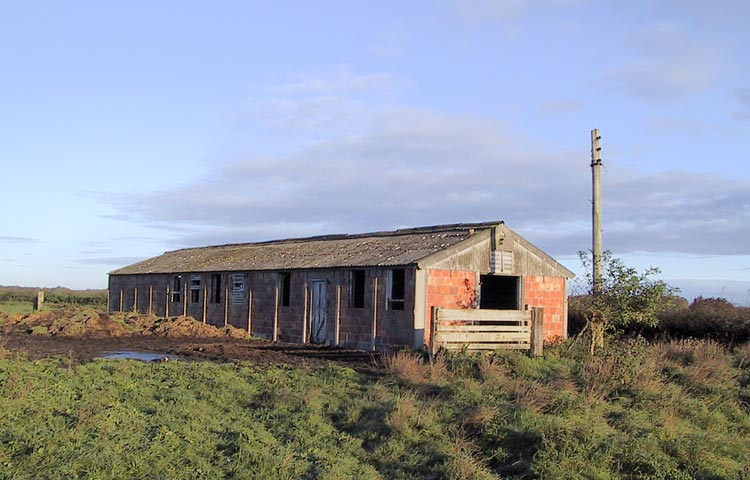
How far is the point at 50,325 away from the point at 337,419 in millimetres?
19354

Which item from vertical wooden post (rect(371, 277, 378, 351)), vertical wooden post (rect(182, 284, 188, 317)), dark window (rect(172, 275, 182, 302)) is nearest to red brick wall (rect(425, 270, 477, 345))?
vertical wooden post (rect(371, 277, 378, 351))

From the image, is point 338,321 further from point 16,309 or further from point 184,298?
point 16,309

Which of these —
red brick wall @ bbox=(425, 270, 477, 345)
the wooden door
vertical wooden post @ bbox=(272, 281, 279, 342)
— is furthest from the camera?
vertical wooden post @ bbox=(272, 281, 279, 342)

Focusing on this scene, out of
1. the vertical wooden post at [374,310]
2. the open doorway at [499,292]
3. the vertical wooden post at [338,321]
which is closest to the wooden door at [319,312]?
the vertical wooden post at [338,321]

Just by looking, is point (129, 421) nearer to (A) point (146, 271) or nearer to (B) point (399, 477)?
(B) point (399, 477)

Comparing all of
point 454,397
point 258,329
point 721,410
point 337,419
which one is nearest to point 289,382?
point 337,419

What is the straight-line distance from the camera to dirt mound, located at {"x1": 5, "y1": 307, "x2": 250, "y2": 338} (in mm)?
27047

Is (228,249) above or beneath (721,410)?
above

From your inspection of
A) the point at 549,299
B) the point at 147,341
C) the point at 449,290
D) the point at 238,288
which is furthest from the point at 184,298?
the point at 549,299

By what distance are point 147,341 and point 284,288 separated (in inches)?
213

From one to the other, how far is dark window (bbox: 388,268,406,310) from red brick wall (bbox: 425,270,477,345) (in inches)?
37.3

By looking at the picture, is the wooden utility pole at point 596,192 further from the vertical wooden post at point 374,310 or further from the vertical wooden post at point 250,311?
the vertical wooden post at point 250,311

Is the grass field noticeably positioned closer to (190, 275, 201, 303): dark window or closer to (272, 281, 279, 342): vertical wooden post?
(272, 281, 279, 342): vertical wooden post

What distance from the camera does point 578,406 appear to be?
12523 mm
